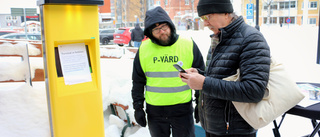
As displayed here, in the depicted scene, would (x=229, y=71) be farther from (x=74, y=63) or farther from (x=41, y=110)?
(x=41, y=110)

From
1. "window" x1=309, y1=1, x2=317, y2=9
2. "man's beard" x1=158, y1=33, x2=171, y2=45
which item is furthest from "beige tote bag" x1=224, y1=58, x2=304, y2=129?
"window" x1=309, y1=1, x2=317, y2=9

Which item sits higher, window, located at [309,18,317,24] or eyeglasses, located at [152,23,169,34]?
window, located at [309,18,317,24]

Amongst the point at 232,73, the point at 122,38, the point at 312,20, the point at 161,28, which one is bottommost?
the point at 232,73

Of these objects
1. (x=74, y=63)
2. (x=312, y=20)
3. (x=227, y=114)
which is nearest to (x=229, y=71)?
(x=227, y=114)

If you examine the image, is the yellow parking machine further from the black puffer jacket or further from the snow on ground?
the black puffer jacket

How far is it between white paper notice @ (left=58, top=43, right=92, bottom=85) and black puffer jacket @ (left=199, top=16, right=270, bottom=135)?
3.72 ft

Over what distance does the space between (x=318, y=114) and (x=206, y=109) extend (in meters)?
0.80

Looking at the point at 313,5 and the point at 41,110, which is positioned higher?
the point at 313,5

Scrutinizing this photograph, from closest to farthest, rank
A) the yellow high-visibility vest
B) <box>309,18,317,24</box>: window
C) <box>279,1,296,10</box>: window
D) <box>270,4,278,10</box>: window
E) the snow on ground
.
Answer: the yellow high-visibility vest, the snow on ground, <box>309,18,317,24</box>: window, <box>279,1,296,10</box>: window, <box>270,4,278,10</box>: window

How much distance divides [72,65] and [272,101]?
1.62m

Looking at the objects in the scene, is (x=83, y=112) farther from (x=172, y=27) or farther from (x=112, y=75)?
(x=112, y=75)

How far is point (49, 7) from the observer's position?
6.62ft

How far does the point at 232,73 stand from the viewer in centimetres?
155

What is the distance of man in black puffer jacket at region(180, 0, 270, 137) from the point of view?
1.41 m
